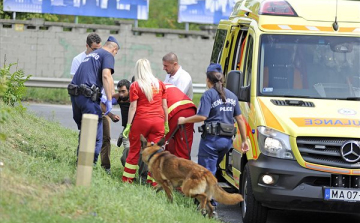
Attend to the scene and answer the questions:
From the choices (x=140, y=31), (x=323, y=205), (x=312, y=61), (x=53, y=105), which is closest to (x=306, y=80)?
(x=312, y=61)

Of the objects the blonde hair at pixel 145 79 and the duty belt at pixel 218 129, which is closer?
the duty belt at pixel 218 129

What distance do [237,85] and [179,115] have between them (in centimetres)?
130

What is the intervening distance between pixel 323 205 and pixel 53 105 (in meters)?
15.4

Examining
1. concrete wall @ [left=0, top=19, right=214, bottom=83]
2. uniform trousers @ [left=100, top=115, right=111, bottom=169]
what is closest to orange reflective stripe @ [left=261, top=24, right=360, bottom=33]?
uniform trousers @ [left=100, top=115, right=111, bottom=169]

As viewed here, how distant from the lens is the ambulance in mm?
8992

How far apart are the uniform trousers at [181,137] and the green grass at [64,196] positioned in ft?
2.34

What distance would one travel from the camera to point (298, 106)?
9.62 m

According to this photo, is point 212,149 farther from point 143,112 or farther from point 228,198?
point 143,112

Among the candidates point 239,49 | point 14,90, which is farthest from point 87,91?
point 14,90

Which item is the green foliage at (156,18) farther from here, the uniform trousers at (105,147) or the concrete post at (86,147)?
the concrete post at (86,147)

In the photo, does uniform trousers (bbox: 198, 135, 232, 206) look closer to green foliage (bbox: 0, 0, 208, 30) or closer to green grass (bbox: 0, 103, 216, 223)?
green grass (bbox: 0, 103, 216, 223)

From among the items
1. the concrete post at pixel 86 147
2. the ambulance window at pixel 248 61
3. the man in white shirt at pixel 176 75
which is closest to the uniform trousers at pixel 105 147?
the man in white shirt at pixel 176 75

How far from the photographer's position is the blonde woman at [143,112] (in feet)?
34.0

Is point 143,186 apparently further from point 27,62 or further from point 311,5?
point 27,62
